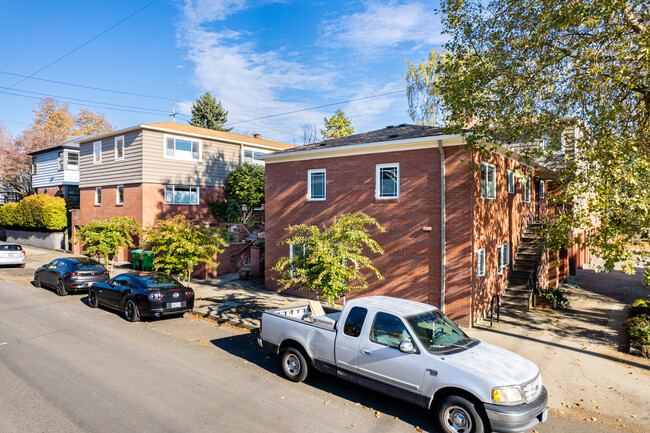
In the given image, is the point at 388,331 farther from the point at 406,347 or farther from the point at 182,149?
the point at 182,149

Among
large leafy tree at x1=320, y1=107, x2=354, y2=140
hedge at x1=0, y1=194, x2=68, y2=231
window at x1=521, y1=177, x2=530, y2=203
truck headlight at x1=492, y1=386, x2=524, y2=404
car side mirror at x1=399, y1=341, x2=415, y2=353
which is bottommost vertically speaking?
truck headlight at x1=492, y1=386, x2=524, y2=404

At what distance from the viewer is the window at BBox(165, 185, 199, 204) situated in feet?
78.5

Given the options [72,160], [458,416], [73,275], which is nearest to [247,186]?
[73,275]

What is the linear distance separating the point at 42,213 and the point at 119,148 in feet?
34.0

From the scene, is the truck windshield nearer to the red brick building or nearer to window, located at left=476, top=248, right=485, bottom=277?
the red brick building

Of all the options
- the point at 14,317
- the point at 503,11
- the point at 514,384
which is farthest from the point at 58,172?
the point at 514,384

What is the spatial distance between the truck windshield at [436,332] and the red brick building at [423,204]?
18.9 feet

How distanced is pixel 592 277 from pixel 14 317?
29.4m

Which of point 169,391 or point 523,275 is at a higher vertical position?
point 523,275

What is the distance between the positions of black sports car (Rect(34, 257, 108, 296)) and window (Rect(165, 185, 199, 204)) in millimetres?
7826

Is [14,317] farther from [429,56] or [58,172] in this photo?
[429,56]

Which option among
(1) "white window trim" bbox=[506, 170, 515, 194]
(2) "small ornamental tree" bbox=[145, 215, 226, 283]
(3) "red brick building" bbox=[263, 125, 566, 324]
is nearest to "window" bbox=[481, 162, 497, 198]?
(3) "red brick building" bbox=[263, 125, 566, 324]

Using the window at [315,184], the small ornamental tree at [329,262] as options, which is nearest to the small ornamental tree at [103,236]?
the window at [315,184]

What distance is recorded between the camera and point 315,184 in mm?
16047
